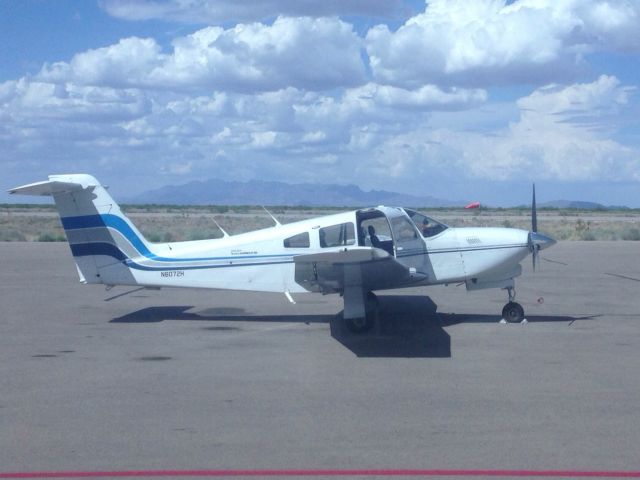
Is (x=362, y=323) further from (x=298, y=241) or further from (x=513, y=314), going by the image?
(x=513, y=314)

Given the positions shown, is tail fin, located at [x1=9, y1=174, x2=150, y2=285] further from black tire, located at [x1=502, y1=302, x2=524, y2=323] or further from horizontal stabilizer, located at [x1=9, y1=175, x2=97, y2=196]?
black tire, located at [x1=502, y1=302, x2=524, y2=323]

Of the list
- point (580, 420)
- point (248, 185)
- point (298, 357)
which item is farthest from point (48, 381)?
point (248, 185)

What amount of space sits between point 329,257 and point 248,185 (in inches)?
5734

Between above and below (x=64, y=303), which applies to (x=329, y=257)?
above

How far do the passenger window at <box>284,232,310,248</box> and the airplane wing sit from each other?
338 mm

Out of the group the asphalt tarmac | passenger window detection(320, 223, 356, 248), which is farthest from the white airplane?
the asphalt tarmac

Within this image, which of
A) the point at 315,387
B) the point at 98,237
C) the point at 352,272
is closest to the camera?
the point at 315,387

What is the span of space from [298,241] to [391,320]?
2.18 meters

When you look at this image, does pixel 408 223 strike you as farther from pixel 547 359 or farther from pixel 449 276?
pixel 547 359

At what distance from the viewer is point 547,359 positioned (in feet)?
32.6

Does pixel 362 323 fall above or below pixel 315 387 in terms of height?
above

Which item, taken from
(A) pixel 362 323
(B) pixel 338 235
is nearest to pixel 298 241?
(B) pixel 338 235

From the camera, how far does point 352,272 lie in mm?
11633

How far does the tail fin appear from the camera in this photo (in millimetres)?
13117
